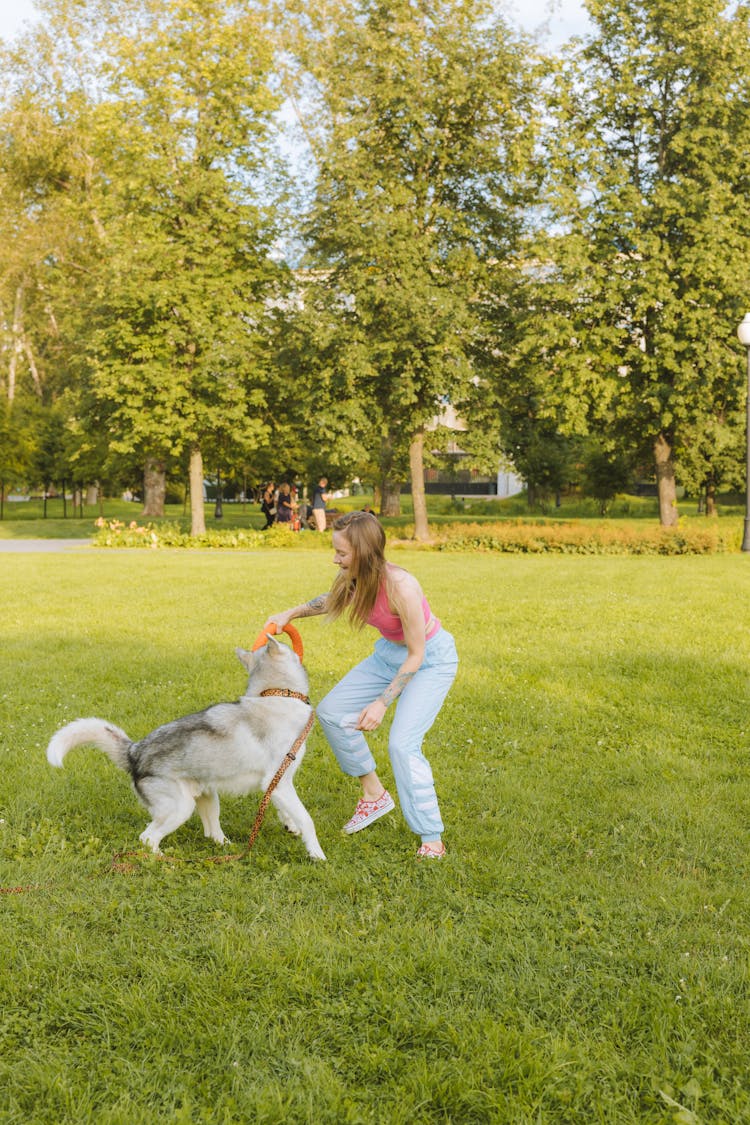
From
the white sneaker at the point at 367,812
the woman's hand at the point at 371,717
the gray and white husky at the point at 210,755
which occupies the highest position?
the woman's hand at the point at 371,717

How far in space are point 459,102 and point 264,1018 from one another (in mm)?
30515

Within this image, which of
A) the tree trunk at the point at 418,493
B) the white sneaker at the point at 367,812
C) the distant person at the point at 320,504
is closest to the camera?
the white sneaker at the point at 367,812

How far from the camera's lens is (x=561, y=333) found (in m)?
28.1

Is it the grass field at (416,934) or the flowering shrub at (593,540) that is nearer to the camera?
the grass field at (416,934)

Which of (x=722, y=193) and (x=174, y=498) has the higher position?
(x=722, y=193)

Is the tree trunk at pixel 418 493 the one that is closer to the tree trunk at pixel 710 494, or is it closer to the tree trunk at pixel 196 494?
the tree trunk at pixel 196 494

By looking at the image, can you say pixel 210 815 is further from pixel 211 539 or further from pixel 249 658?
pixel 211 539

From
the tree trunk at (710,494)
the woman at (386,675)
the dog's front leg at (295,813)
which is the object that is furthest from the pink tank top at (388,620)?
the tree trunk at (710,494)

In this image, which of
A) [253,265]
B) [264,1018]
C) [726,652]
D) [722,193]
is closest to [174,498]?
[253,265]

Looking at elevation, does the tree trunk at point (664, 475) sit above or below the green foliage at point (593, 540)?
above

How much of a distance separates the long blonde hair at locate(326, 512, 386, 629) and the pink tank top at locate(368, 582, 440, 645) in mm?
50

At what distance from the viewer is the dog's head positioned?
508cm

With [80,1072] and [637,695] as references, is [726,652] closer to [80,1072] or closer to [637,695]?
[637,695]

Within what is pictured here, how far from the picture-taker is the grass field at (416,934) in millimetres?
3092
